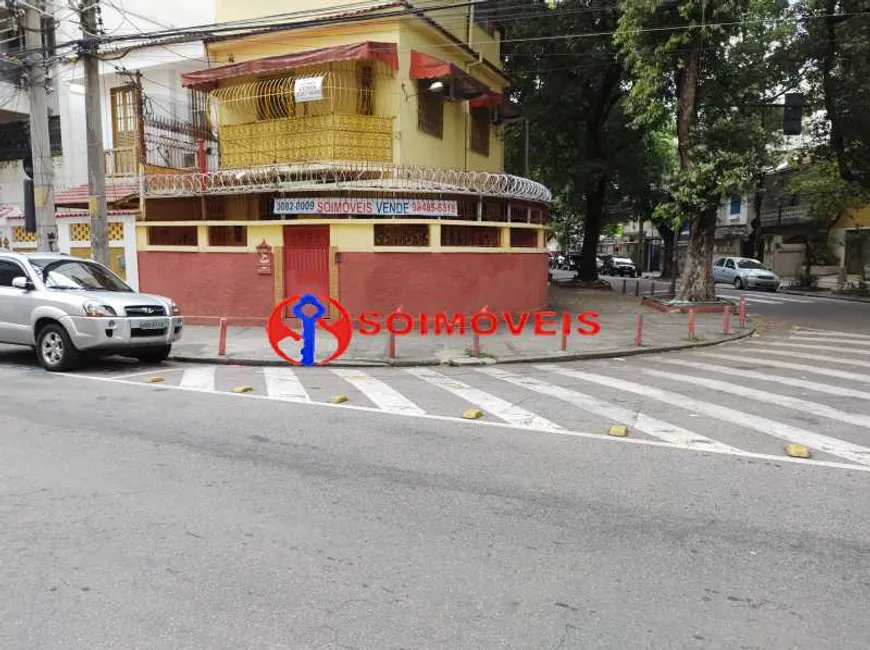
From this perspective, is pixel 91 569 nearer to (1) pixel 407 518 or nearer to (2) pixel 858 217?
(1) pixel 407 518

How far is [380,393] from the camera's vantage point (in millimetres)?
9266

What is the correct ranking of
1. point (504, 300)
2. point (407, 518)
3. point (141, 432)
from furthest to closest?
point (504, 300)
point (141, 432)
point (407, 518)

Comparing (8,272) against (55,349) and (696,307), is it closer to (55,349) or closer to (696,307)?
(55,349)

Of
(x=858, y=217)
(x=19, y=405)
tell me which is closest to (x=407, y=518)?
(x=19, y=405)

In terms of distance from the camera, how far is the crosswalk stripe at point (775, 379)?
368 inches

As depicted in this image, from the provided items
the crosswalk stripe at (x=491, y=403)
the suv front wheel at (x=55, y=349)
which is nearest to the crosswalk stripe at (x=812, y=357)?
the crosswalk stripe at (x=491, y=403)

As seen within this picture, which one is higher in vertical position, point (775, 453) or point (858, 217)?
point (858, 217)

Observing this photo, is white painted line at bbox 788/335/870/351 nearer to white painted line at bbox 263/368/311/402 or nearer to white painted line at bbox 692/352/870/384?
white painted line at bbox 692/352/870/384

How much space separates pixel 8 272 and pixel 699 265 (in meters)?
18.2

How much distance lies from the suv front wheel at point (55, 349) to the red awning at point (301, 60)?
28.6ft

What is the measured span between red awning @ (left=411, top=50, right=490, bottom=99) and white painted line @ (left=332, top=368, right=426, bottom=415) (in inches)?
341

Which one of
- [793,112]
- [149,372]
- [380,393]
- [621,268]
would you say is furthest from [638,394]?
[621,268]

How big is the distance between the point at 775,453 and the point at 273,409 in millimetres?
5517

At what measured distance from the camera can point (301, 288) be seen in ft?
53.8
